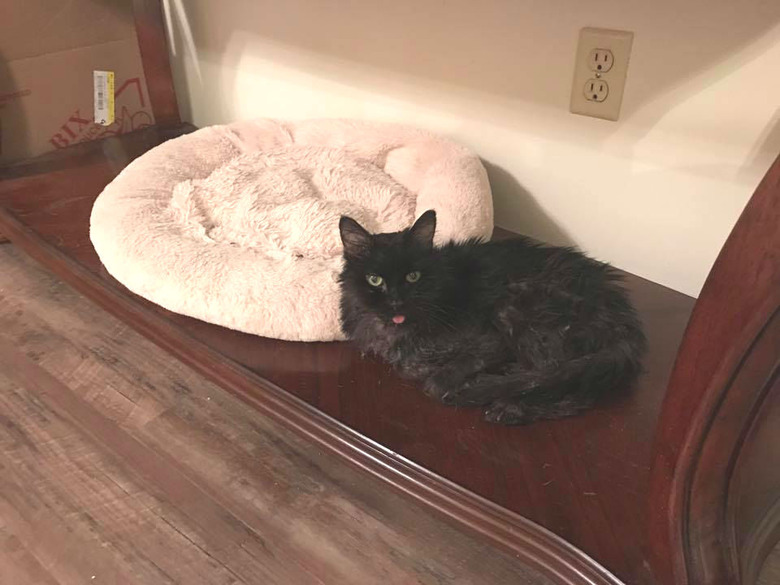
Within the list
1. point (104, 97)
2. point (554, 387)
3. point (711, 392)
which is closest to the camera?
point (711, 392)

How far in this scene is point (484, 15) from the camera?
→ 107cm

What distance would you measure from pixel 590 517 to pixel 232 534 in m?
0.53

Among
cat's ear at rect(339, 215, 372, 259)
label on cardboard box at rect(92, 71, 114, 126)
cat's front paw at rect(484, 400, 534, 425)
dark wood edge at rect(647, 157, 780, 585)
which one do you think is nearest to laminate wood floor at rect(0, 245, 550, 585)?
cat's front paw at rect(484, 400, 534, 425)

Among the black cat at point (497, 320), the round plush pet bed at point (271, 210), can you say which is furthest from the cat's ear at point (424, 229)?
the round plush pet bed at point (271, 210)

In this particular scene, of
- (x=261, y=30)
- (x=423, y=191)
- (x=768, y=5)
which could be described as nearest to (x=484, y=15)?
(x=423, y=191)

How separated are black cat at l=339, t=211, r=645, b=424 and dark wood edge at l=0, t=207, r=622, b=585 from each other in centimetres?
12

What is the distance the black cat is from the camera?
0.79 metres

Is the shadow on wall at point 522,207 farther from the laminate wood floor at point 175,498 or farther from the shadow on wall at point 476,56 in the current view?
A: the laminate wood floor at point 175,498

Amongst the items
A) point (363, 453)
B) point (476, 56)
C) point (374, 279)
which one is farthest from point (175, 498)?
point (476, 56)

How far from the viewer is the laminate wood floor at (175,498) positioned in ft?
2.97

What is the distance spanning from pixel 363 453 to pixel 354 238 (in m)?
0.27

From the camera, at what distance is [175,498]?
1003 mm

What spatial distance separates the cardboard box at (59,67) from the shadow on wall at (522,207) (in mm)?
991

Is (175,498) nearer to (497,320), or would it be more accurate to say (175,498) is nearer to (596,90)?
(497,320)
